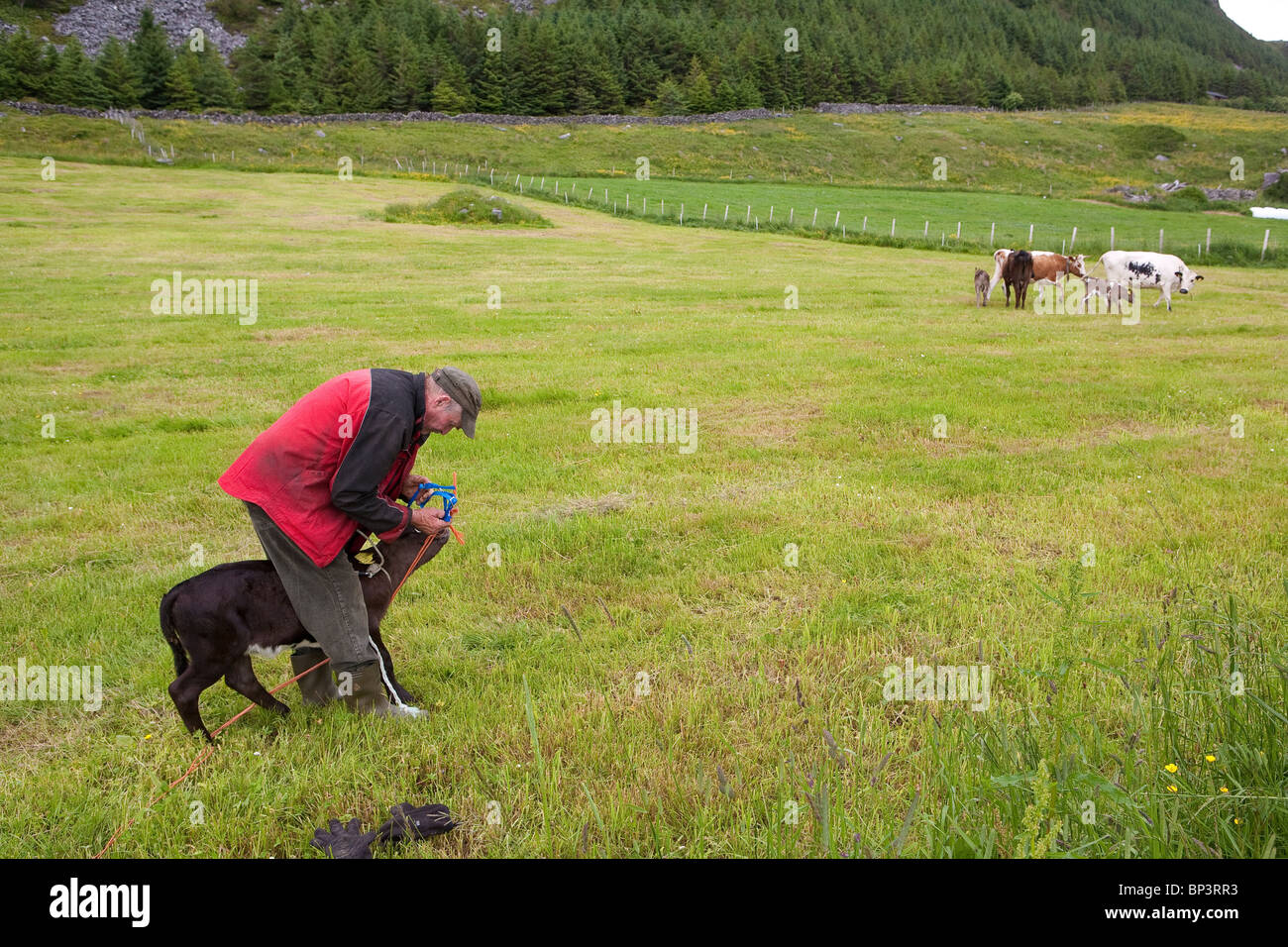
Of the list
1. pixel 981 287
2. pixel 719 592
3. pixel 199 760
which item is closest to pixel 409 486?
pixel 199 760

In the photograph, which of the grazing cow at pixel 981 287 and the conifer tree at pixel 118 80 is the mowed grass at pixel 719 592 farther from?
the conifer tree at pixel 118 80

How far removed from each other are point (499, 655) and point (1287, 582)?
4674 mm

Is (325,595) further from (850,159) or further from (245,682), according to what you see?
(850,159)

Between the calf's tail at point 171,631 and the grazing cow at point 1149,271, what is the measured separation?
27.7 m

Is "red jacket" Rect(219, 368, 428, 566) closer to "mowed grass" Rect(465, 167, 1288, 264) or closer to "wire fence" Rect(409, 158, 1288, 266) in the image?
"mowed grass" Rect(465, 167, 1288, 264)

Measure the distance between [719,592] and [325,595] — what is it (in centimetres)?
340

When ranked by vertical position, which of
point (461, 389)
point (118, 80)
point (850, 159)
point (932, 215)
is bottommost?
point (461, 389)

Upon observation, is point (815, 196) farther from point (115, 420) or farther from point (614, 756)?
point (614, 756)

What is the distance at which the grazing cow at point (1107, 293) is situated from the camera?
81.6 ft

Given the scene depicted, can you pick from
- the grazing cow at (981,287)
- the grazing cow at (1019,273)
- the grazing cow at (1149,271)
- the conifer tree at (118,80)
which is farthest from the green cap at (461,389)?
the conifer tree at (118,80)

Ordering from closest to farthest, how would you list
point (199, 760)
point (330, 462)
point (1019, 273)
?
point (199, 760), point (330, 462), point (1019, 273)

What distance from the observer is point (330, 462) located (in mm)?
4887

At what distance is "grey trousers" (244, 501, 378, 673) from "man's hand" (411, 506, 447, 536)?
47 centimetres

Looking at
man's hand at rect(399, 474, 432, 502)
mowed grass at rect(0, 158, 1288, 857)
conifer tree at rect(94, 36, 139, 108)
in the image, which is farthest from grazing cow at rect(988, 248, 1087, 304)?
conifer tree at rect(94, 36, 139, 108)
